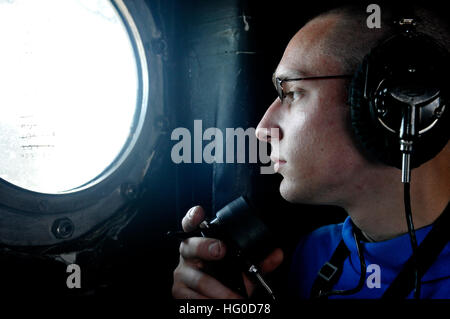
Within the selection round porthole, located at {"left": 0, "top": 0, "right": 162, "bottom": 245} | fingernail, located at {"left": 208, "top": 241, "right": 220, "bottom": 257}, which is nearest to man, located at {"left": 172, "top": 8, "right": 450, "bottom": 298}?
fingernail, located at {"left": 208, "top": 241, "right": 220, "bottom": 257}

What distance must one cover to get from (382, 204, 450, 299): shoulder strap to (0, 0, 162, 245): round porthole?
76cm

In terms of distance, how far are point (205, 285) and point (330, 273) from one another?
0.41m

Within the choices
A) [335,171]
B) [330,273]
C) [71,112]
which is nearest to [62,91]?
[71,112]

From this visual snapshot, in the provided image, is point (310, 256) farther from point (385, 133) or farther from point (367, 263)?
point (385, 133)

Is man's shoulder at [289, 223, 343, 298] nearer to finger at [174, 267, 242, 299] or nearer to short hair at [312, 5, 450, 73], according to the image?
finger at [174, 267, 242, 299]

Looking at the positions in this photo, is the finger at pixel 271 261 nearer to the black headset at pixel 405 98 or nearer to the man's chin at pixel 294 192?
the man's chin at pixel 294 192

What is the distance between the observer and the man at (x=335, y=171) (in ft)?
3.09

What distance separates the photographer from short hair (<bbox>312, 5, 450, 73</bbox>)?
92 centimetres

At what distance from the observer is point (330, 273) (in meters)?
1.12

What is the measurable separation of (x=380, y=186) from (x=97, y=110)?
2.64 feet

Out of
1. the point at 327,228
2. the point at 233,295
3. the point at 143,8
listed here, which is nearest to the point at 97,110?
the point at 143,8

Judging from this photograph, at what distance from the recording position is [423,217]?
0.95 metres

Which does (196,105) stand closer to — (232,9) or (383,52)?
(232,9)

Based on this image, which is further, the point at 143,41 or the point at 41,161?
the point at 143,41
